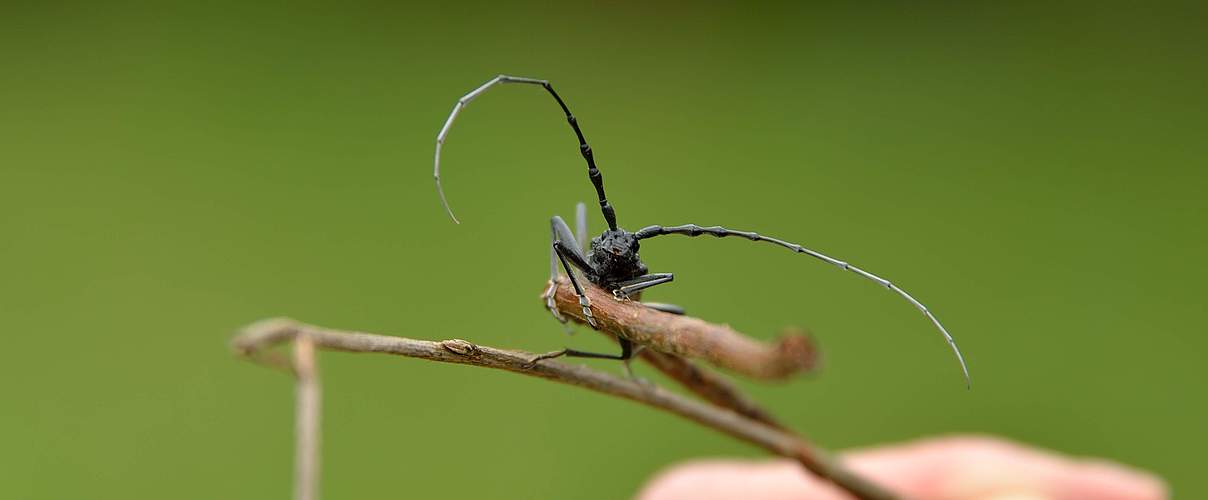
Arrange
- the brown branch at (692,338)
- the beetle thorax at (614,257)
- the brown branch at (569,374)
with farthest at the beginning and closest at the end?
the beetle thorax at (614,257) → the brown branch at (569,374) → the brown branch at (692,338)

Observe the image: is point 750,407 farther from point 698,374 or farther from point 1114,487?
point 1114,487

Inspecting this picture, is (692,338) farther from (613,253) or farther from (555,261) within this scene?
(555,261)

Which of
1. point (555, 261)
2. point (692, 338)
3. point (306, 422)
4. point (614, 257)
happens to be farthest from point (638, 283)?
point (306, 422)

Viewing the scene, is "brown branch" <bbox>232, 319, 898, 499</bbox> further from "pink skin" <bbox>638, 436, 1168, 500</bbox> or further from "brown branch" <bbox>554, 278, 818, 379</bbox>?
"pink skin" <bbox>638, 436, 1168, 500</bbox>

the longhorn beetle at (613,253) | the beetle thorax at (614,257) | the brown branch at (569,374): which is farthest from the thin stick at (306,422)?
the beetle thorax at (614,257)

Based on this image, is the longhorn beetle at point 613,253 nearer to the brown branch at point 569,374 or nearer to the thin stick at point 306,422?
the brown branch at point 569,374
